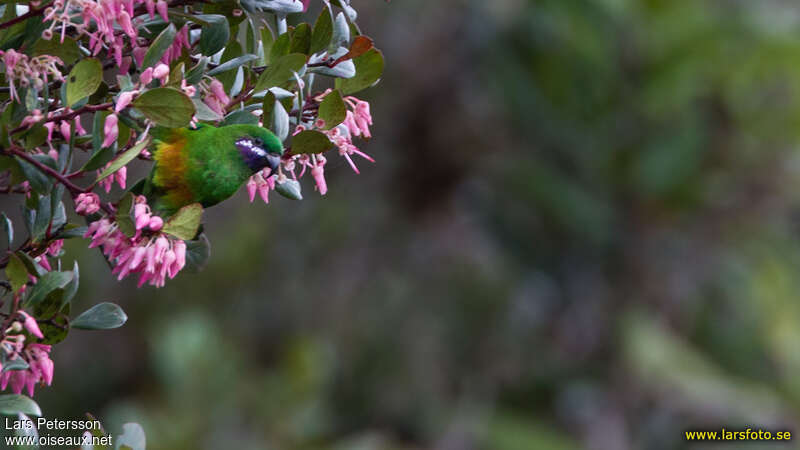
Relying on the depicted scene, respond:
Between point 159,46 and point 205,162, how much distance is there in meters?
0.21

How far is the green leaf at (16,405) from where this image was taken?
1.06m

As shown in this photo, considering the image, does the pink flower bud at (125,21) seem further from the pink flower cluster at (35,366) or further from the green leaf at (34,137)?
the pink flower cluster at (35,366)

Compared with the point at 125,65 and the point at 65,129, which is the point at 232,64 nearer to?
the point at 125,65

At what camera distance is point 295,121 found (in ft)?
3.93

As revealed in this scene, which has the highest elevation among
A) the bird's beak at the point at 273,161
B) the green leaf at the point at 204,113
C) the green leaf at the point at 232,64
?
the green leaf at the point at 232,64

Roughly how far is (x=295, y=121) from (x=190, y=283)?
4.42 metres

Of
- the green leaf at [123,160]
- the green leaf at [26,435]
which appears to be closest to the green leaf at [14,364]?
the green leaf at [26,435]

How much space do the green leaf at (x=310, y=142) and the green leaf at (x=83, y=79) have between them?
243 mm

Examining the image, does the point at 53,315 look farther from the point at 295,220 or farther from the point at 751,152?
the point at 751,152

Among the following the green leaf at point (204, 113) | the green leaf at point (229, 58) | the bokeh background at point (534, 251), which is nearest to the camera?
the green leaf at point (204, 113)

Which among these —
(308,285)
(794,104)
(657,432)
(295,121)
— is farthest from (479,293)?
(295,121)

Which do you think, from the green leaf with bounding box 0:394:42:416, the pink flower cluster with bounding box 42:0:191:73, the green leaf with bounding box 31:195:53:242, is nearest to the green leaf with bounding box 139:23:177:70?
the pink flower cluster with bounding box 42:0:191:73

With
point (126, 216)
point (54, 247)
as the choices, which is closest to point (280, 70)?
point (126, 216)

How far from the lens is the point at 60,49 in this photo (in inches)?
41.6
